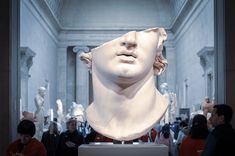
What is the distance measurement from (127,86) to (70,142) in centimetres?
239

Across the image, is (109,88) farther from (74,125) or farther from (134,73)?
(74,125)

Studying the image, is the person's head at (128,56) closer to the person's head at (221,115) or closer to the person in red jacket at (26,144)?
the person's head at (221,115)

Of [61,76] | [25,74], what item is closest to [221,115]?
[25,74]

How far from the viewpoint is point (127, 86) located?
21.2ft

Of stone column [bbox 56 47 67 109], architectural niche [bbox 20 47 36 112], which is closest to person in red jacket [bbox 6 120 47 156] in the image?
architectural niche [bbox 20 47 36 112]

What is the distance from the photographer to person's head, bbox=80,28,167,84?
6305 mm

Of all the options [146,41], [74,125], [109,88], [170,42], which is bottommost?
[74,125]

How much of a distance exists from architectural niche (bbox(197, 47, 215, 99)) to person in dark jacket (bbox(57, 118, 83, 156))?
511 inches

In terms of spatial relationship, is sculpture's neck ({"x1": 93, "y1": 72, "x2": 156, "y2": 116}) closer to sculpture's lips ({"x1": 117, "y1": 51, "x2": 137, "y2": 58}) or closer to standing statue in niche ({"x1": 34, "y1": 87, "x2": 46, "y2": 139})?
sculpture's lips ({"x1": 117, "y1": 51, "x2": 137, "y2": 58})


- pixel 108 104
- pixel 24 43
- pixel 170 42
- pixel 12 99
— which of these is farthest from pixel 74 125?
pixel 170 42

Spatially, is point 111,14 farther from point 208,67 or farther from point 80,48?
point 208,67

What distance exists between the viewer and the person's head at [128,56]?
6.30 metres

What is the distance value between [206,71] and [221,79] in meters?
14.2

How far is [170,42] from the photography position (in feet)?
120
